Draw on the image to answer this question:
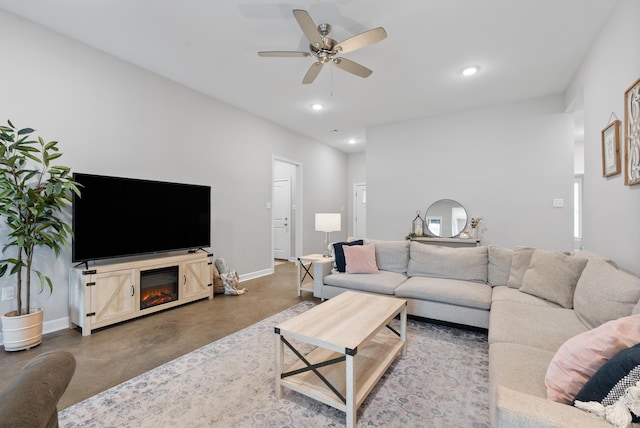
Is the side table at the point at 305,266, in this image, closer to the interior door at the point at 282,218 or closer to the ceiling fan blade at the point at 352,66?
the ceiling fan blade at the point at 352,66

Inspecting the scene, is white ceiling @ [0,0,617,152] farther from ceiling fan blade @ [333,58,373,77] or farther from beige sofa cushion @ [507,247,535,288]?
beige sofa cushion @ [507,247,535,288]

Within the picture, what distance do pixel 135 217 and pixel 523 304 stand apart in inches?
149

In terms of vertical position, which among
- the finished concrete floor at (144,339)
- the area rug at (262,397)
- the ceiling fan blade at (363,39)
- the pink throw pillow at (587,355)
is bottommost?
the area rug at (262,397)

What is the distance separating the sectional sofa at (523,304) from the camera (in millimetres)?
1021

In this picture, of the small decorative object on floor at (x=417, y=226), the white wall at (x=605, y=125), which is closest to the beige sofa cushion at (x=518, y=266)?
the white wall at (x=605, y=125)

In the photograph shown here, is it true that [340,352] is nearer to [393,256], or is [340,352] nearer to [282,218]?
[393,256]

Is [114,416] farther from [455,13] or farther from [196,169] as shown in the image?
[455,13]

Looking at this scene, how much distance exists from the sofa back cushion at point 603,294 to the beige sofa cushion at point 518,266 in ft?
2.11

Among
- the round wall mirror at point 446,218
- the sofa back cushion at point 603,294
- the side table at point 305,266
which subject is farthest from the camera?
the round wall mirror at point 446,218

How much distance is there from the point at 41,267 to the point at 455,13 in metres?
4.29

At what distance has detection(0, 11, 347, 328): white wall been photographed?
265cm

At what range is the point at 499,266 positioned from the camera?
10.1 feet

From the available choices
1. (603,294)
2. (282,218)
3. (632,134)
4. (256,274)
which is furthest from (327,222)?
(632,134)

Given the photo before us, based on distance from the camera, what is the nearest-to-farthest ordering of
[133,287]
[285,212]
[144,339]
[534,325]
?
[534,325], [144,339], [133,287], [285,212]
